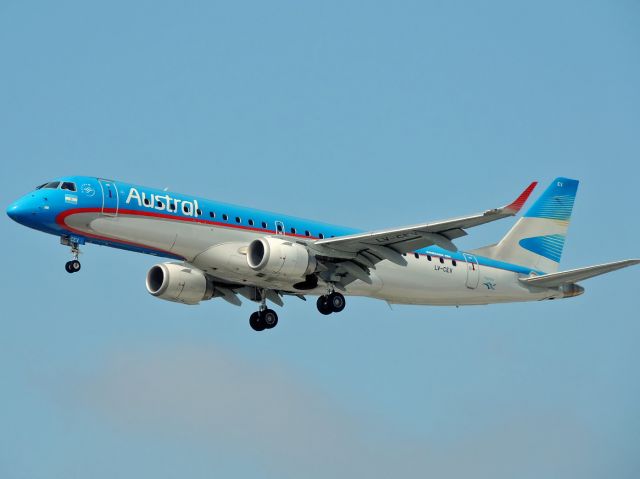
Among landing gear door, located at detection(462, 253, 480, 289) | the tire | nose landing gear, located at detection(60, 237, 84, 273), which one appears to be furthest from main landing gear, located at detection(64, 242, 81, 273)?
landing gear door, located at detection(462, 253, 480, 289)

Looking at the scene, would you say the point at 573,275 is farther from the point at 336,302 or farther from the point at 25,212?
the point at 25,212

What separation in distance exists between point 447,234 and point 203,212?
29.2 feet

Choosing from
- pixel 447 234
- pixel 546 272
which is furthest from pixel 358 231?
pixel 546 272

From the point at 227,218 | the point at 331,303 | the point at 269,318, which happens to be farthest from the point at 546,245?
the point at 227,218

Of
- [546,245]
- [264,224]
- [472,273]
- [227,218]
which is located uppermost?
[546,245]

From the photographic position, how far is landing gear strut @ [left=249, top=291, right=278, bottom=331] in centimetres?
4653

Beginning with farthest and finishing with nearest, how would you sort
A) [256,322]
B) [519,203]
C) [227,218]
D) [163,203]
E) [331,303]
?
[256,322] < [331,303] < [227,218] < [163,203] < [519,203]

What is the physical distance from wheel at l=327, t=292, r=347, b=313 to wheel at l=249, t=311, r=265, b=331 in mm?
3744

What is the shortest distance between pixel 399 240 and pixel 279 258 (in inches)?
185

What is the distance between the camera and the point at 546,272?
167 feet

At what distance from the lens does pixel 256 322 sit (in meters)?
46.7

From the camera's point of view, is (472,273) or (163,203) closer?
(163,203)

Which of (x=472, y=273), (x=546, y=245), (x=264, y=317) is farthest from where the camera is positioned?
(x=546, y=245)

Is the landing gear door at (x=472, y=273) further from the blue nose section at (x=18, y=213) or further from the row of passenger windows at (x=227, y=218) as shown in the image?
the blue nose section at (x=18, y=213)
